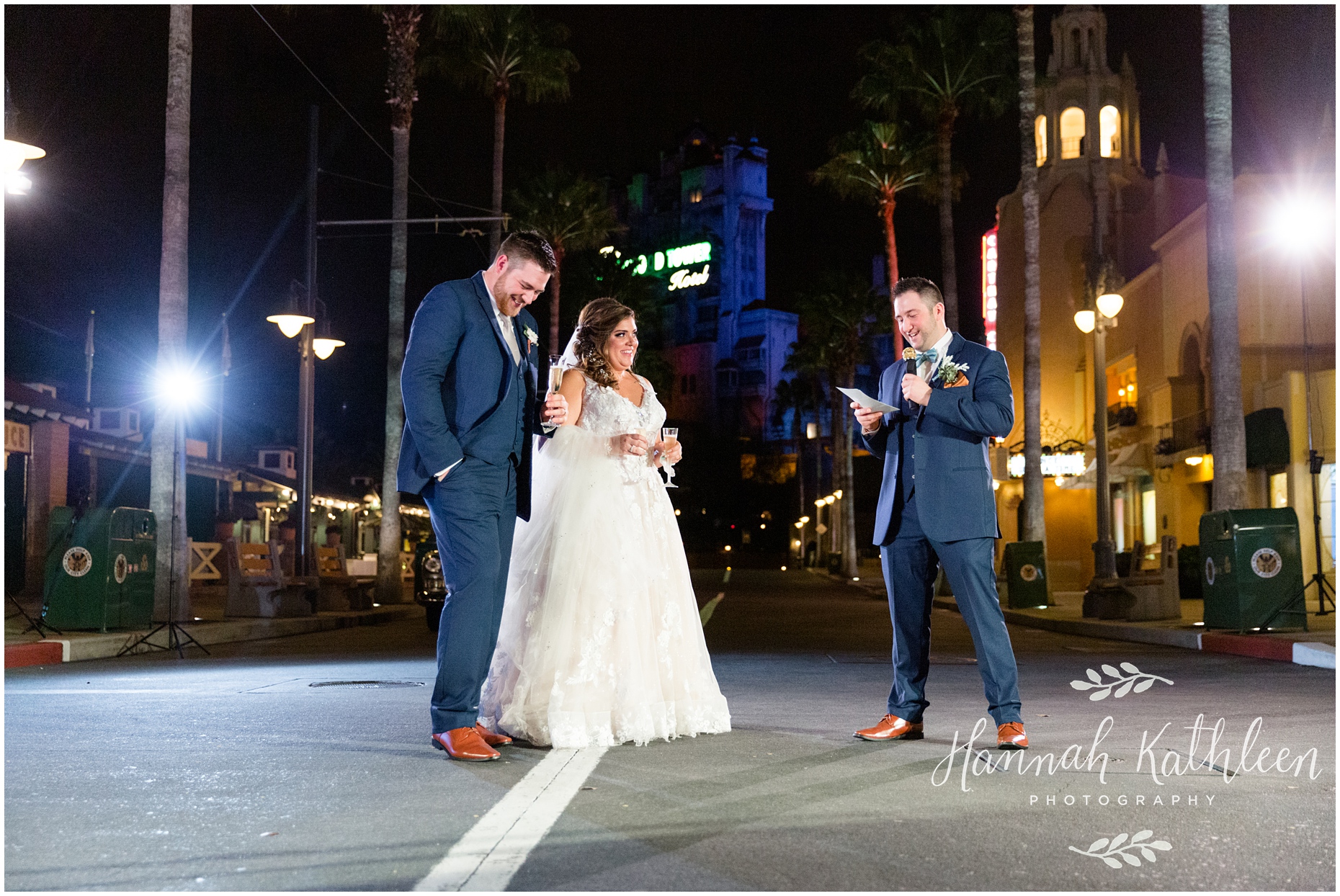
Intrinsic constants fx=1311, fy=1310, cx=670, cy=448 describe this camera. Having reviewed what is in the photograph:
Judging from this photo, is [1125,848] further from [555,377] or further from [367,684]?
[367,684]

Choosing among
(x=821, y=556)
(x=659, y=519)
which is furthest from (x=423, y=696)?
(x=821, y=556)

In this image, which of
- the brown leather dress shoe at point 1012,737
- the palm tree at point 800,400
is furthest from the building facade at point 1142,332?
the palm tree at point 800,400

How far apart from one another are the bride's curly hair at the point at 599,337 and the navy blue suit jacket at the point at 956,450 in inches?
56.0

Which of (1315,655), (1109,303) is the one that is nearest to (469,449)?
(1315,655)

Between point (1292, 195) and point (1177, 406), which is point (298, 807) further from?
point (1177, 406)

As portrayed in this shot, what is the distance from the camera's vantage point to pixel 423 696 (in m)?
8.08

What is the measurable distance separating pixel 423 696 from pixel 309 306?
12619 mm

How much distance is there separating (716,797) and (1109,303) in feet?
64.6

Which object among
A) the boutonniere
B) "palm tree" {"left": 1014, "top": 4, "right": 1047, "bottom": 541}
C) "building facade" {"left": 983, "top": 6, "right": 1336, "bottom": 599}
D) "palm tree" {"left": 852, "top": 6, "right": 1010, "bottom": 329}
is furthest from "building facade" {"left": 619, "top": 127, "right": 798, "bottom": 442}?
the boutonniere

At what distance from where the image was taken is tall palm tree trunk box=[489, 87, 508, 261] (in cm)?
3003

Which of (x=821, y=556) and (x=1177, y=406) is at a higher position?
(x=1177, y=406)

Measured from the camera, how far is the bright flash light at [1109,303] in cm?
2241

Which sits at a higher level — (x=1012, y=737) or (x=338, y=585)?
(x=338, y=585)

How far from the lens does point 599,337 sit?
22.0ft
